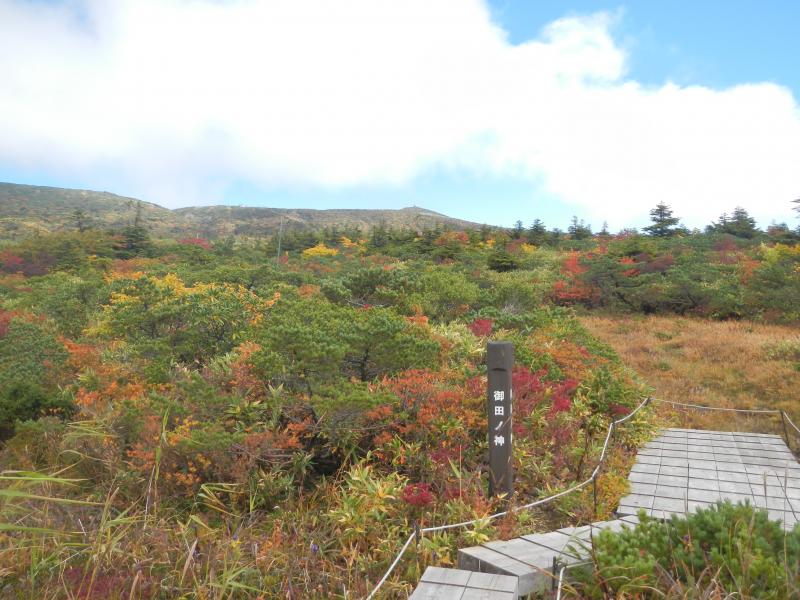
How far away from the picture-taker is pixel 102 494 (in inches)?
219

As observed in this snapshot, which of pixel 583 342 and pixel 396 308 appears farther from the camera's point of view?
pixel 396 308

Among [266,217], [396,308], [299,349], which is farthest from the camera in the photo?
[266,217]

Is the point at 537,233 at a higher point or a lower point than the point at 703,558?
higher

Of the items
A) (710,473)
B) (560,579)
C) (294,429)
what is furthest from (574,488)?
(294,429)

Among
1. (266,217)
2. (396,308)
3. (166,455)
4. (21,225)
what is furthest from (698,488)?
(266,217)

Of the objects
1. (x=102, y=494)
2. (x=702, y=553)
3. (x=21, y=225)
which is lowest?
(x=102, y=494)

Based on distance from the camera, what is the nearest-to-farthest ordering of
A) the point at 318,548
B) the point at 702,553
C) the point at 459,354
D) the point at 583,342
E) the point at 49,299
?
the point at 702,553
the point at 318,548
the point at 459,354
the point at 583,342
the point at 49,299

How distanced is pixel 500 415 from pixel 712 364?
9.66 meters

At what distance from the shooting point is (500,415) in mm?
5070

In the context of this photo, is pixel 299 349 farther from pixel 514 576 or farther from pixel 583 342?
pixel 583 342

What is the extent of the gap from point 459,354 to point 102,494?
17.9 ft

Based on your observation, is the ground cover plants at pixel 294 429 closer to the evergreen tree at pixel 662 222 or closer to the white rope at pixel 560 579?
the white rope at pixel 560 579

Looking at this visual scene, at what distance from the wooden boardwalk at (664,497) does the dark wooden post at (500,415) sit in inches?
34.6

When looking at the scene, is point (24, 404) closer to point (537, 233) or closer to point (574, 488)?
point (574, 488)
